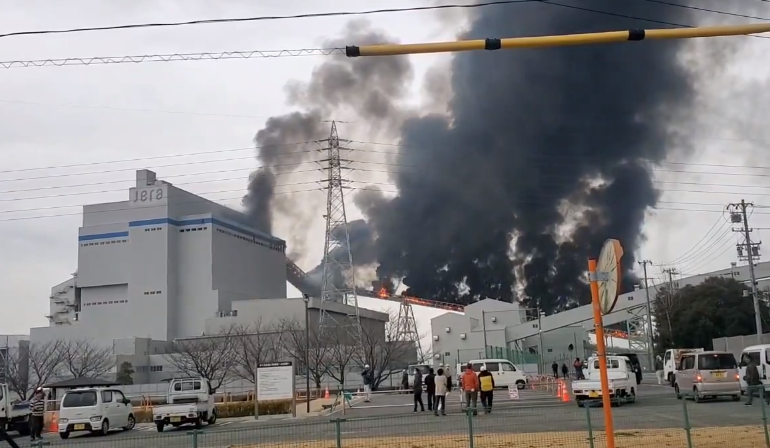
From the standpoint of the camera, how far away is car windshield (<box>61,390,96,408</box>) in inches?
993

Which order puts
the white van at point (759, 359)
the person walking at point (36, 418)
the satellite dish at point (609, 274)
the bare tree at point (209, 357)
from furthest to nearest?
the bare tree at point (209, 357), the white van at point (759, 359), the person walking at point (36, 418), the satellite dish at point (609, 274)

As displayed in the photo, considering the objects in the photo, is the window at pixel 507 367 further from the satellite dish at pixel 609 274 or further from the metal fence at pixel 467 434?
the satellite dish at pixel 609 274

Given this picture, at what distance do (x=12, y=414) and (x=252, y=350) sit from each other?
40.6 meters

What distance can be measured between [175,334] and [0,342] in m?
24.6

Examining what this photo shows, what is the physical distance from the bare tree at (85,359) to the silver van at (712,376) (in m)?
58.9

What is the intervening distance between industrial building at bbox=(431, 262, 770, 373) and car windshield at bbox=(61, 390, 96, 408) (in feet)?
163

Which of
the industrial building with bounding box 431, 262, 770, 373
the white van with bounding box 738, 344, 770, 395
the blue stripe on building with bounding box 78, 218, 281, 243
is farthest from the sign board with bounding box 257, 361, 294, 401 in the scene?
the blue stripe on building with bounding box 78, 218, 281, 243

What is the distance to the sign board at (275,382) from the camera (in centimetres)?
2796

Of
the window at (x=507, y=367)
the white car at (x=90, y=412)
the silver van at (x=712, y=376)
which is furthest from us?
the window at (x=507, y=367)

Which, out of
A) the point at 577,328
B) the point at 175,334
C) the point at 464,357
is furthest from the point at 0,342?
the point at 577,328

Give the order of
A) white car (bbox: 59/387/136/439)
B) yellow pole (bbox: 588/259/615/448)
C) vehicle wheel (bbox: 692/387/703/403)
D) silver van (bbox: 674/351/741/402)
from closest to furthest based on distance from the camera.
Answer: yellow pole (bbox: 588/259/615/448)
vehicle wheel (bbox: 692/387/703/403)
silver van (bbox: 674/351/741/402)
white car (bbox: 59/387/136/439)

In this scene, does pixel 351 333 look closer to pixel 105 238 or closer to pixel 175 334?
pixel 175 334

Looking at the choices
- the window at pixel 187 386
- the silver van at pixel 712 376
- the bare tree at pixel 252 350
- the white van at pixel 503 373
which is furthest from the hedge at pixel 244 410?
the bare tree at pixel 252 350

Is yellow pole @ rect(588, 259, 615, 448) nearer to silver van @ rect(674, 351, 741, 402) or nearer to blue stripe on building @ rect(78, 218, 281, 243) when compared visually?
silver van @ rect(674, 351, 741, 402)
